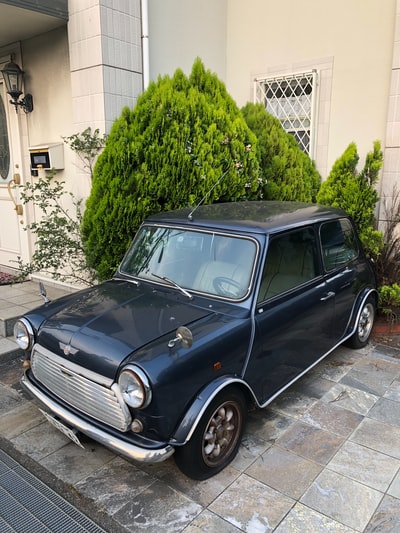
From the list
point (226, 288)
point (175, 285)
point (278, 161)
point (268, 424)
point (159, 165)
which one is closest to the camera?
point (226, 288)

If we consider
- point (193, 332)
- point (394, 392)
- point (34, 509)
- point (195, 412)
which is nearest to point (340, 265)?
point (394, 392)

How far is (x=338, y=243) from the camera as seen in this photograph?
13.3ft

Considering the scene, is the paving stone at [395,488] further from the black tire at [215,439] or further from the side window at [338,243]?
the side window at [338,243]

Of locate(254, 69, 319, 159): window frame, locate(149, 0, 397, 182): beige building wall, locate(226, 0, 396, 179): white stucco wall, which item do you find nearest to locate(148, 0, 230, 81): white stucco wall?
locate(149, 0, 397, 182): beige building wall

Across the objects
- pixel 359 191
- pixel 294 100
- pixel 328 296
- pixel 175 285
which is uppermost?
pixel 294 100

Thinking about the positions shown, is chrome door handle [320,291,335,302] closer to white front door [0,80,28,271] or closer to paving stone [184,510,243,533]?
paving stone [184,510,243,533]

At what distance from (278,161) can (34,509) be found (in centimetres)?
482

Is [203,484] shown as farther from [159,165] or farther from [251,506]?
[159,165]

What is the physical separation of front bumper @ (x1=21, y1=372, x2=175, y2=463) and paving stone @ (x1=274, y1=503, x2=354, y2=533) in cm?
77

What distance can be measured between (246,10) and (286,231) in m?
5.30

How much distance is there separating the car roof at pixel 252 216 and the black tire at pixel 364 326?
1181mm

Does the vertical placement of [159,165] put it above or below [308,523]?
above

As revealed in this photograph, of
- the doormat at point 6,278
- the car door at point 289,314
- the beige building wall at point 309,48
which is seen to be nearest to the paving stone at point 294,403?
the car door at point 289,314

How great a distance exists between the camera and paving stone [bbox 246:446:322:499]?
2.65 meters
